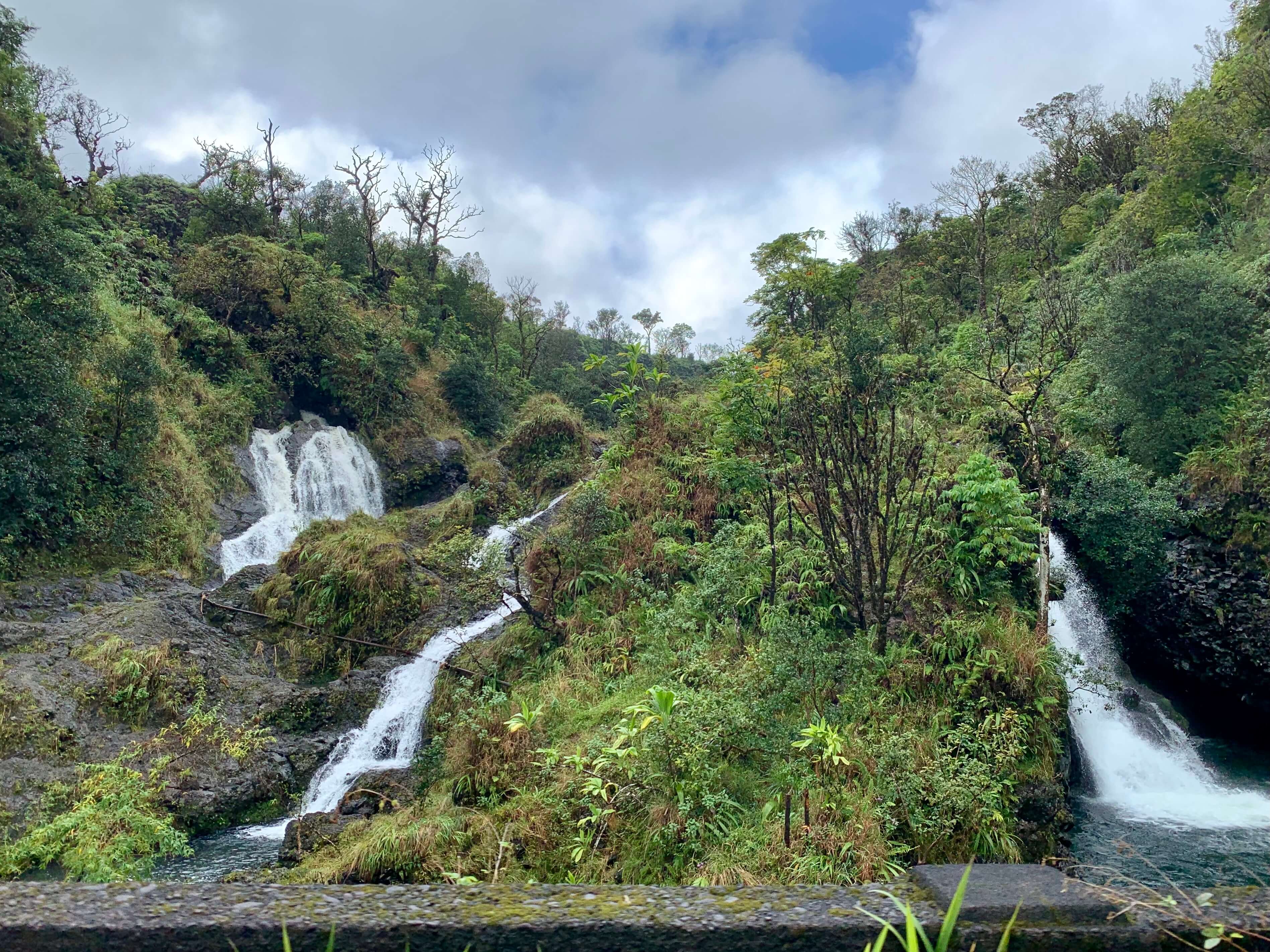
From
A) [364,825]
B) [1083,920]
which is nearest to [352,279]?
[364,825]

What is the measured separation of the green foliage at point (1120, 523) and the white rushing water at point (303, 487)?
1605 cm

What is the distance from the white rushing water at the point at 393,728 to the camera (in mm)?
9586

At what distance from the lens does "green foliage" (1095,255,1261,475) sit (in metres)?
11.3

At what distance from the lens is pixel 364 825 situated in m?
7.84

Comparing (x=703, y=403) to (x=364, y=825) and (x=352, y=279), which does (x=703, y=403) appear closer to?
(x=364, y=825)

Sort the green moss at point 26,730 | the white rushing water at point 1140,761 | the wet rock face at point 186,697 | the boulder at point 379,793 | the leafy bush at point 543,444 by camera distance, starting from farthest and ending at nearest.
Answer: the leafy bush at point 543,444
the wet rock face at point 186,697
the green moss at point 26,730
the boulder at point 379,793
the white rushing water at point 1140,761

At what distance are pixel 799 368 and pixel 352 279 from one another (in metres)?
22.1

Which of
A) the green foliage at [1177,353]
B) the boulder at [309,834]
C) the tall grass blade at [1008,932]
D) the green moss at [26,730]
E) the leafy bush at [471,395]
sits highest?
the leafy bush at [471,395]

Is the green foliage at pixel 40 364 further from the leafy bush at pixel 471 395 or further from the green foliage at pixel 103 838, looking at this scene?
the leafy bush at pixel 471 395

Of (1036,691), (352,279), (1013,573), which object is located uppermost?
(352,279)

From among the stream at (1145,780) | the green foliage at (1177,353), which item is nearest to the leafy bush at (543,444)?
the stream at (1145,780)

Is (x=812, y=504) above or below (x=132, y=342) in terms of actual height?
below

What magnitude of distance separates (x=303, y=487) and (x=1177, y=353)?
2021 cm

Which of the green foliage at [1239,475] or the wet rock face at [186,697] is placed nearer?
the wet rock face at [186,697]
